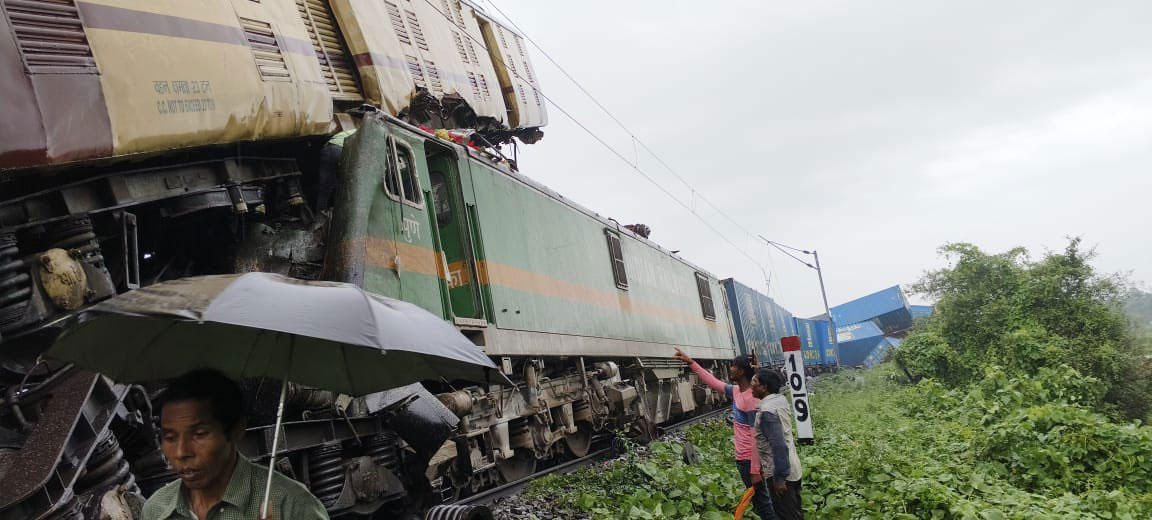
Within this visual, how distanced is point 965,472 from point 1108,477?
1322 mm

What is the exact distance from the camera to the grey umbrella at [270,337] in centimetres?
217

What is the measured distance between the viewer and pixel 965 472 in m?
7.41

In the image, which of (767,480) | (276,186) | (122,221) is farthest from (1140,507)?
(122,221)

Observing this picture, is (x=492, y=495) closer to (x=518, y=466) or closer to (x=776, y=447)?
(x=518, y=466)

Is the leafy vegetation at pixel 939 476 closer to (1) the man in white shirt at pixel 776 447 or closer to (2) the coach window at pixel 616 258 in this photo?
(1) the man in white shirt at pixel 776 447

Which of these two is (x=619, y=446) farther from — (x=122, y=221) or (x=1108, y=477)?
(x=122, y=221)

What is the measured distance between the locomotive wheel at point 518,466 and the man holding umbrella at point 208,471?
5957 mm

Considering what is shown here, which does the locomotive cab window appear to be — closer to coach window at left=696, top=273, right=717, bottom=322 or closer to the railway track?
the railway track

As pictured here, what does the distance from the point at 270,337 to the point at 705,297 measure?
15741 millimetres

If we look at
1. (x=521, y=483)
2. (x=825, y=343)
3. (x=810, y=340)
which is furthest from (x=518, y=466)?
(x=825, y=343)

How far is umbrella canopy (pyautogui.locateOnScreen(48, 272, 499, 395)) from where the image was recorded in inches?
85.4

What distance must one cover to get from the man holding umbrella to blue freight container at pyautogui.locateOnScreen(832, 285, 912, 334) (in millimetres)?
43493

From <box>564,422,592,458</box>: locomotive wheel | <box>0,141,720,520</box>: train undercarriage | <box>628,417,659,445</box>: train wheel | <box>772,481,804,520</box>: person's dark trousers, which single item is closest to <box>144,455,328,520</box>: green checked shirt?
<box>0,141,720,520</box>: train undercarriage

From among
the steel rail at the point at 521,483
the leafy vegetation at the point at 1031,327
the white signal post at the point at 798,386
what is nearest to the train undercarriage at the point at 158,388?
the steel rail at the point at 521,483
